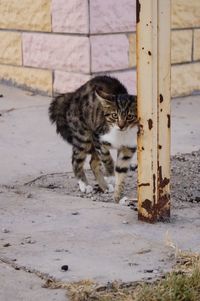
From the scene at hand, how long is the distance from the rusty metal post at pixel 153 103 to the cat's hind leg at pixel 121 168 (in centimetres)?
86

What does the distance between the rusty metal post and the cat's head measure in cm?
73

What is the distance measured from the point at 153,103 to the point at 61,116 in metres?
1.78

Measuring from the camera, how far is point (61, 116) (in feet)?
21.4

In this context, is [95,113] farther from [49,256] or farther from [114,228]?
[49,256]

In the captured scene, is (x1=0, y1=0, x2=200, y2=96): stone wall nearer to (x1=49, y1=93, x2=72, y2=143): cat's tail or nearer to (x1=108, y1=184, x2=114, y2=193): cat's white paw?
(x1=49, y1=93, x2=72, y2=143): cat's tail

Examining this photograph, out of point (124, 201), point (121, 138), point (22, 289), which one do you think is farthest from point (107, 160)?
point (22, 289)

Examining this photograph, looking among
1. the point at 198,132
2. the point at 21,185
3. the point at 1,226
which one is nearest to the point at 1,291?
the point at 1,226

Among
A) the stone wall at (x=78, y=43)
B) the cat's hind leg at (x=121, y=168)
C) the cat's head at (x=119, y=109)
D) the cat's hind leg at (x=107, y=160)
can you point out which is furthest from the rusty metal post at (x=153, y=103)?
the stone wall at (x=78, y=43)

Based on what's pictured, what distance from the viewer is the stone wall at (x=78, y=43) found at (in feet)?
29.7

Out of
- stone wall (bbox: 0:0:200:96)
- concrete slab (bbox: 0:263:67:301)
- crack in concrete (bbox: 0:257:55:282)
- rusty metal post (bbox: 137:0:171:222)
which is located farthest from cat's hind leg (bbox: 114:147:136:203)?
stone wall (bbox: 0:0:200:96)

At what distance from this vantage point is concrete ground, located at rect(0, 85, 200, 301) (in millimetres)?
4105

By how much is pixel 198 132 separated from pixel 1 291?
4707mm

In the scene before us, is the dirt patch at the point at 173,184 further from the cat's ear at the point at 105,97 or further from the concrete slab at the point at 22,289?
the concrete slab at the point at 22,289

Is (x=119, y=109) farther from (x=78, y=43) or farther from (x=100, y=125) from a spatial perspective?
(x=78, y=43)
